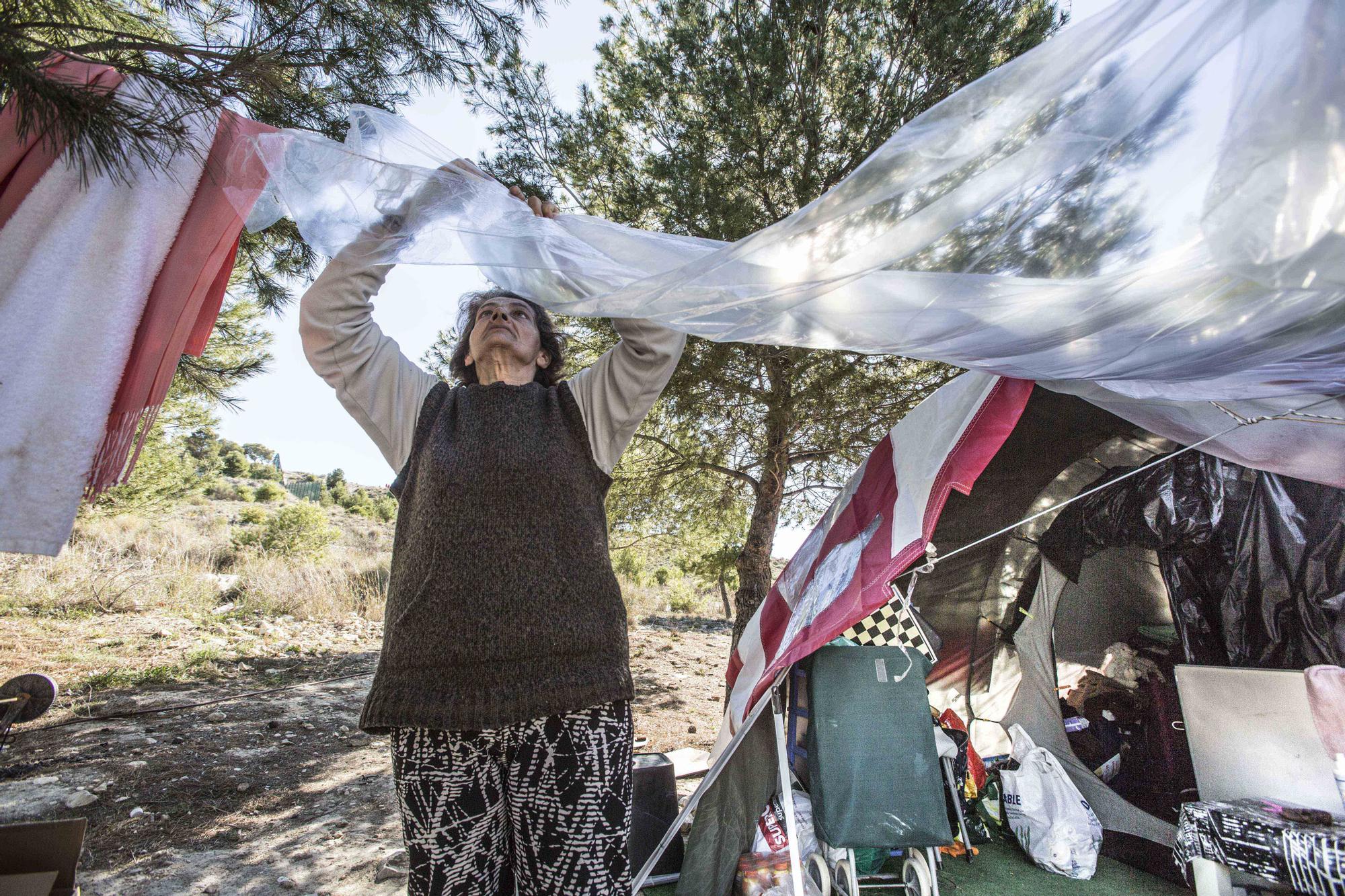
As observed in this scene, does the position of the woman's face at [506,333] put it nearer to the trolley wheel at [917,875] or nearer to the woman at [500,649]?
the woman at [500,649]

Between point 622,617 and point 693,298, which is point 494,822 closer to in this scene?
point 622,617

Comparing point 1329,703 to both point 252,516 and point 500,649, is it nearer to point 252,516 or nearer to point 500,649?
point 500,649

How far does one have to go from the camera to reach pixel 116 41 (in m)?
1.27

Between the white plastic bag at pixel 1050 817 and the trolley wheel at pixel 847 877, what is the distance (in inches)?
32.8

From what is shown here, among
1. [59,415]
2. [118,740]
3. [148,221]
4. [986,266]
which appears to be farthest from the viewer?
[118,740]

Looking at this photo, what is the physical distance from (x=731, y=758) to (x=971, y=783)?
1.33m

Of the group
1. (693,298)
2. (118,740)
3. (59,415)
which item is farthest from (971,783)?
(118,740)

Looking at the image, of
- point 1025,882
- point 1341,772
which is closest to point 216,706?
point 1025,882

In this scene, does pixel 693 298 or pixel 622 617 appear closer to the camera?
pixel 622 617

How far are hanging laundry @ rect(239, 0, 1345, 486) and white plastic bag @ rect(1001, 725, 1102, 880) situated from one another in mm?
2012

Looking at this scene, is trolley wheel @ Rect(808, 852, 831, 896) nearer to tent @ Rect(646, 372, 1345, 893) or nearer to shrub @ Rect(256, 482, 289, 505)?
tent @ Rect(646, 372, 1345, 893)

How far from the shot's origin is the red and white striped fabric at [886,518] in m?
2.23

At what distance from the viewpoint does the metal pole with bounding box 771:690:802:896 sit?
2117 millimetres

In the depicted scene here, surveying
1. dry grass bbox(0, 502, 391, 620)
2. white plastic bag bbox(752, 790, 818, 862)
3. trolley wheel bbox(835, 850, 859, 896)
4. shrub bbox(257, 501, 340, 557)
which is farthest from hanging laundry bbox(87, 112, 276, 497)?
shrub bbox(257, 501, 340, 557)
